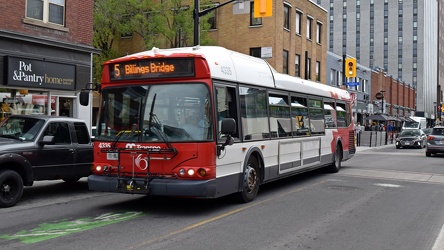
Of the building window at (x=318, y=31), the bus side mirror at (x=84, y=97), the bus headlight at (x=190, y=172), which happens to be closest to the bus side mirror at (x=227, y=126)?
the bus headlight at (x=190, y=172)

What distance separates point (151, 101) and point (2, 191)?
3.36m

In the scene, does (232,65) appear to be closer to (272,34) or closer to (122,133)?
(122,133)

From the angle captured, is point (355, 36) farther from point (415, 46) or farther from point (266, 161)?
point (266, 161)

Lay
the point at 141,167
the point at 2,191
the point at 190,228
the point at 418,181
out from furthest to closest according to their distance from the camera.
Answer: the point at 418,181 < the point at 2,191 < the point at 141,167 < the point at 190,228

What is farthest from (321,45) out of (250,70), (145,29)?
(250,70)

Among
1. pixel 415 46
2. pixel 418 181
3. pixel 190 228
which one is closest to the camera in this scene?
pixel 190 228

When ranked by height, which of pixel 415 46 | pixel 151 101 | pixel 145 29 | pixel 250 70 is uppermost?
pixel 415 46

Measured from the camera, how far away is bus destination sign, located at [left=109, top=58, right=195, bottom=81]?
809 centimetres

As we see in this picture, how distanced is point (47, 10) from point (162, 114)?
11.4 m

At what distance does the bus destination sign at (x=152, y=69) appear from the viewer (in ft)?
26.5

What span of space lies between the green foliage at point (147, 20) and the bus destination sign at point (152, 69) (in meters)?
18.4

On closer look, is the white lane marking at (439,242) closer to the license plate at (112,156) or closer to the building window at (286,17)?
the license plate at (112,156)

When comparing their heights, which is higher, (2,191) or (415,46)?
(415,46)

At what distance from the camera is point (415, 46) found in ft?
383
